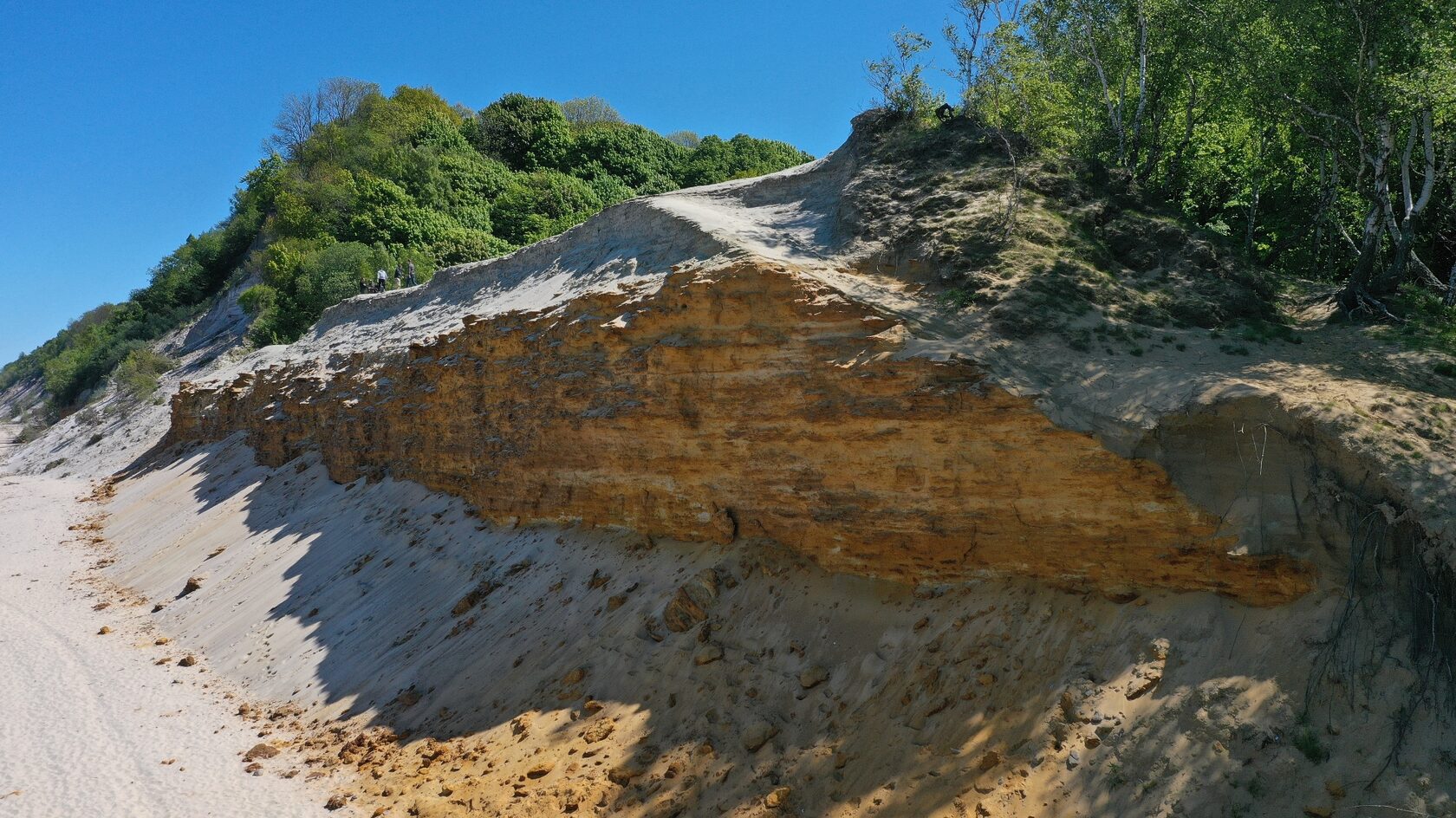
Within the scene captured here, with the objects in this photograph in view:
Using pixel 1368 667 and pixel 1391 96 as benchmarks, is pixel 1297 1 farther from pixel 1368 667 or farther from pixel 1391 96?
pixel 1368 667

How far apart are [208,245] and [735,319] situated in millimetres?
53420

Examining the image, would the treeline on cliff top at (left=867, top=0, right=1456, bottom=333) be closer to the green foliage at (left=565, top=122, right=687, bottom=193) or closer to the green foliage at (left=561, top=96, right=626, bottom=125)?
the green foliage at (left=565, top=122, right=687, bottom=193)

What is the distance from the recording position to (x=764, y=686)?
8477 millimetres

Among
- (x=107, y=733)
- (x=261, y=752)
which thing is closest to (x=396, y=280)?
(x=107, y=733)

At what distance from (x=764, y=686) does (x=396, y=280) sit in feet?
87.9

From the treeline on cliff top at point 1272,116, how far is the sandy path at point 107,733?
1348 cm

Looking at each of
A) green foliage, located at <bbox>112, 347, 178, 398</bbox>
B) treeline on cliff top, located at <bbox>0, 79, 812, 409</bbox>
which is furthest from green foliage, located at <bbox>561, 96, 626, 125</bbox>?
green foliage, located at <bbox>112, 347, 178, 398</bbox>

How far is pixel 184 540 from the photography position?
19.5 meters

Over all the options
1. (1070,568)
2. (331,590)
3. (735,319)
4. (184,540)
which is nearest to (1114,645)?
(1070,568)

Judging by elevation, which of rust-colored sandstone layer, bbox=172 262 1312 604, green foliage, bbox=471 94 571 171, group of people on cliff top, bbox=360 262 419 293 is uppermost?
green foliage, bbox=471 94 571 171

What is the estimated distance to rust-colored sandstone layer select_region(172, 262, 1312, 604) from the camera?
7363 millimetres

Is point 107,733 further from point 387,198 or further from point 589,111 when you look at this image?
point 589,111

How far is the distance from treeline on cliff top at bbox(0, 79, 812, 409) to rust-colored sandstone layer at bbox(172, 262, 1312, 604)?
22146 mm

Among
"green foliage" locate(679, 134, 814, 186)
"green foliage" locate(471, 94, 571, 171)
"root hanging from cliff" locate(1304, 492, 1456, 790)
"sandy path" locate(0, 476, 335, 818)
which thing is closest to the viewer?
"root hanging from cliff" locate(1304, 492, 1456, 790)
